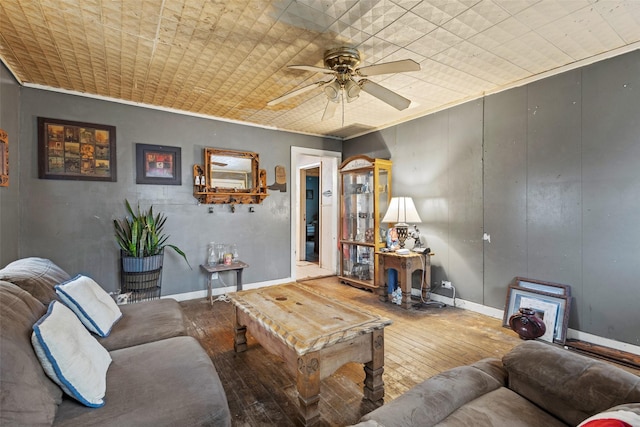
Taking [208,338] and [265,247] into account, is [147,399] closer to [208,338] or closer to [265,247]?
[208,338]

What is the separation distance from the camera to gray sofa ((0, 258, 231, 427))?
981 mm

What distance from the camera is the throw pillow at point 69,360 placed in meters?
1.16

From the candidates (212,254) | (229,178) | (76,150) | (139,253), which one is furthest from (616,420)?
(76,150)

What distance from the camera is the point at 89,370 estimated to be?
1248mm

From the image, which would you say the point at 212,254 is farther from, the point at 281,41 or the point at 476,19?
the point at 476,19

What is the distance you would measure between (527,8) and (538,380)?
86.9 inches

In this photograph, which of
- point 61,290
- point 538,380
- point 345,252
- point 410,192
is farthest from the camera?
point 345,252

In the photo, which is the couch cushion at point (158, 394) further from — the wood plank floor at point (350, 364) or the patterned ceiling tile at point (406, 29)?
the patterned ceiling tile at point (406, 29)

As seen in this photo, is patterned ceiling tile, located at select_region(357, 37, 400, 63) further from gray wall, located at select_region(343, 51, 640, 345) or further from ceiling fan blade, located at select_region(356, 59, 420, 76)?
gray wall, located at select_region(343, 51, 640, 345)

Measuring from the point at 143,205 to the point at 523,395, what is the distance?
4.02 meters

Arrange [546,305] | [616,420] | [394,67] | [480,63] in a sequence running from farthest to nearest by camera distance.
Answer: [546,305] → [480,63] → [394,67] → [616,420]

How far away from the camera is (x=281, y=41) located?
7.47 feet

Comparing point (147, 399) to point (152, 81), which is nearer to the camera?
point (147, 399)

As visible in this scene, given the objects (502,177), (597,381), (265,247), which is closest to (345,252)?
(265,247)
